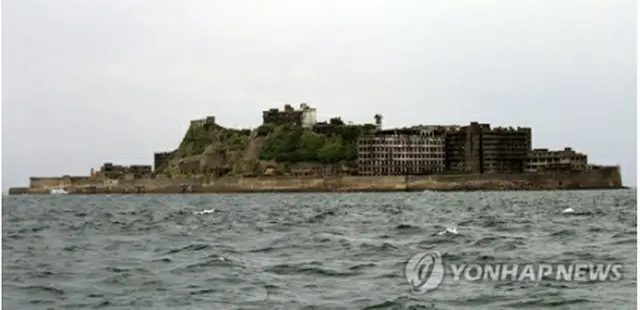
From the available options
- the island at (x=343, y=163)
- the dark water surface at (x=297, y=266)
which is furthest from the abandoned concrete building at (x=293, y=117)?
the dark water surface at (x=297, y=266)

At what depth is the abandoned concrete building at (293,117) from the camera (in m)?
150

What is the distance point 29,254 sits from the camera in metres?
18.9

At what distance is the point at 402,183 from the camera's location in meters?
108

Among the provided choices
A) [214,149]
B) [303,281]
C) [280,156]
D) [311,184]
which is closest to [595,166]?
[311,184]

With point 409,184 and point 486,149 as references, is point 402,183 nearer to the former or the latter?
point 409,184

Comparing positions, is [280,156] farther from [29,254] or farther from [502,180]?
[29,254]

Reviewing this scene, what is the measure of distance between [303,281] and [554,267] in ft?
13.1

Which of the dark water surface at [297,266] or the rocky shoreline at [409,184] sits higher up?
the rocky shoreline at [409,184]

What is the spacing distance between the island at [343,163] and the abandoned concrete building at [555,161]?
129 millimetres

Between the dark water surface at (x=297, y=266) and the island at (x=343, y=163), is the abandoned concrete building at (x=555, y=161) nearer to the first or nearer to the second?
the island at (x=343, y=163)

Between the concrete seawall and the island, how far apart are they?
11 cm

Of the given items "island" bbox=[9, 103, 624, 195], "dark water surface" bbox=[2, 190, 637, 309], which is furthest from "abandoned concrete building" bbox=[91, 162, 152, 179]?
"dark water surface" bbox=[2, 190, 637, 309]

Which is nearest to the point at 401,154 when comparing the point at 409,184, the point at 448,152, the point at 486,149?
the point at 448,152

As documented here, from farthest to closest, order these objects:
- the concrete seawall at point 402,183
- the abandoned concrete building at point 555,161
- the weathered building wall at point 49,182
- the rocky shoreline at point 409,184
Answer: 1. the weathered building wall at point 49,182
2. the abandoned concrete building at point 555,161
3. the concrete seawall at point 402,183
4. the rocky shoreline at point 409,184
